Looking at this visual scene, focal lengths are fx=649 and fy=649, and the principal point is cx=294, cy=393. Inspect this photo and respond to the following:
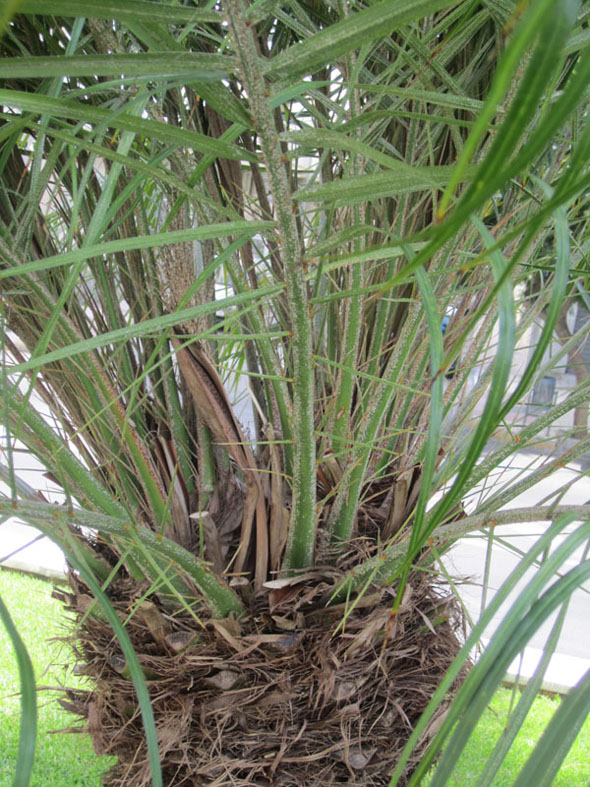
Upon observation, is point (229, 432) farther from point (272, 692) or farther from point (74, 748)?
point (74, 748)

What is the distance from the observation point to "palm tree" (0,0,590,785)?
0.16 metres

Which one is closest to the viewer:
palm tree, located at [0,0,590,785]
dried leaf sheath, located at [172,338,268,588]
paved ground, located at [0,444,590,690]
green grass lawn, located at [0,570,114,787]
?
palm tree, located at [0,0,590,785]

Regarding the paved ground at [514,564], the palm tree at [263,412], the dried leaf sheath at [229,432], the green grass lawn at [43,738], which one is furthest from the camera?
the paved ground at [514,564]

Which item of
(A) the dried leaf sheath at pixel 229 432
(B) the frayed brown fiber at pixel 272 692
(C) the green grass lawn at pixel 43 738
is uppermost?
(A) the dried leaf sheath at pixel 229 432

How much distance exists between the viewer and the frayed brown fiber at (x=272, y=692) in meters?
0.24

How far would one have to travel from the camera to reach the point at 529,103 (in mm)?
72

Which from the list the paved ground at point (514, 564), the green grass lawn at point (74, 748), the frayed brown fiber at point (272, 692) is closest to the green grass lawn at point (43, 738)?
the green grass lawn at point (74, 748)

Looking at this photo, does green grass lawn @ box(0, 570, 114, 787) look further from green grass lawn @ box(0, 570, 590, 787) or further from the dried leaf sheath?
the dried leaf sheath

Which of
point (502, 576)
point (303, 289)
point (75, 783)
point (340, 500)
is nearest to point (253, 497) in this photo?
point (340, 500)

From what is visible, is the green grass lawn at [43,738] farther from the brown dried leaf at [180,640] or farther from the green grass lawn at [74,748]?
the brown dried leaf at [180,640]

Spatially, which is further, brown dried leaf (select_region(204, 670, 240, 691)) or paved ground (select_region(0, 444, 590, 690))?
paved ground (select_region(0, 444, 590, 690))

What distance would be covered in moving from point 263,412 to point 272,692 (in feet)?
0.44

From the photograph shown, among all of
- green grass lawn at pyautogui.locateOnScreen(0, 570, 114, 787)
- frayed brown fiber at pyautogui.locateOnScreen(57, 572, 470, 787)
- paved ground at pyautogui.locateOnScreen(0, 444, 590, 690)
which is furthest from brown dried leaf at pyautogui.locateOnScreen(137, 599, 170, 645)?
paved ground at pyautogui.locateOnScreen(0, 444, 590, 690)

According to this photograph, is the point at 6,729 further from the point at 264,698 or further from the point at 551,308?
the point at 551,308
